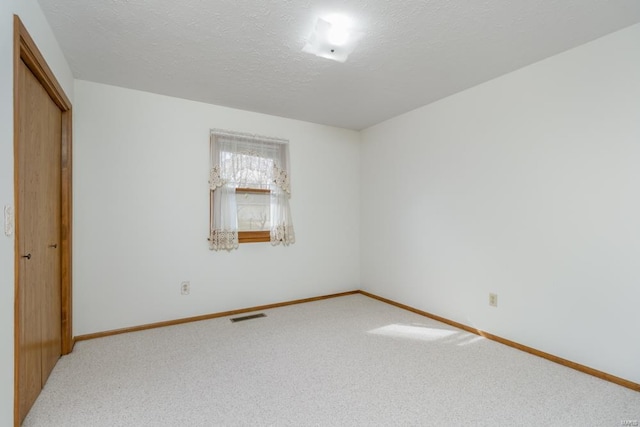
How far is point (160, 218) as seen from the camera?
3.12 m

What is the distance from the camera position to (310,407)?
1786mm

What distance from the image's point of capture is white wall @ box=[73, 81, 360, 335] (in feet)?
9.23

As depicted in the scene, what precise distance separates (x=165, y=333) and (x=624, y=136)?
12.8 feet

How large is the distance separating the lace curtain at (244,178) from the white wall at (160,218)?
0.35 feet

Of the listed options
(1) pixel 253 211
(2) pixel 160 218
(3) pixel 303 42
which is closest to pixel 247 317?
(1) pixel 253 211

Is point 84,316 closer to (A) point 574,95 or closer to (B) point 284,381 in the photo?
(B) point 284,381

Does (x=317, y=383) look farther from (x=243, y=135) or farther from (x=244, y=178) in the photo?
(x=243, y=135)

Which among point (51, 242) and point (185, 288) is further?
point (185, 288)

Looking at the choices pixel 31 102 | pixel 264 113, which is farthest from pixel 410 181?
pixel 31 102

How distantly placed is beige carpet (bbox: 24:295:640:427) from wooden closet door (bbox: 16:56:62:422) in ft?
0.74
